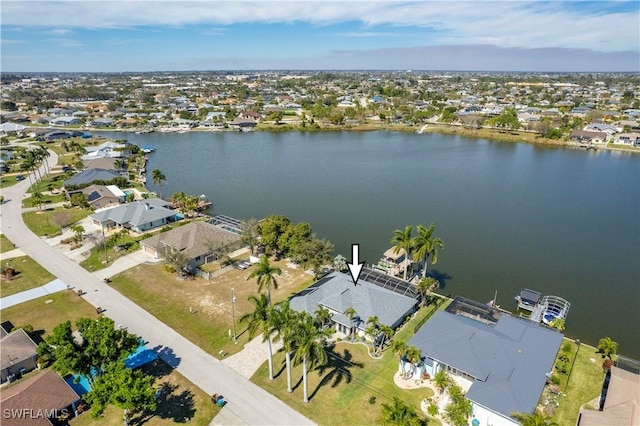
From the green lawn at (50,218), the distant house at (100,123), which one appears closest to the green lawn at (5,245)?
the green lawn at (50,218)

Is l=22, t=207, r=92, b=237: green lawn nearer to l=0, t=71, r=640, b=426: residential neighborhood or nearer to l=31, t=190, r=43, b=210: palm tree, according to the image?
l=0, t=71, r=640, b=426: residential neighborhood

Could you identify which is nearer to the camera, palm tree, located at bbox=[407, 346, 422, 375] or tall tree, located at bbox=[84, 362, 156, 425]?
tall tree, located at bbox=[84, 362, 156, 425]

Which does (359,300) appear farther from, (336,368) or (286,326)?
(286,326)

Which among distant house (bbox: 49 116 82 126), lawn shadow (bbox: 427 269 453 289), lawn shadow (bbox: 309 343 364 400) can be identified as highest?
distant house (bbox: 49 116 82 126)

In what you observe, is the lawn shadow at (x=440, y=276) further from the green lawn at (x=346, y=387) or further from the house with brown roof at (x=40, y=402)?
the house with brown roof at (x=40, y=402)

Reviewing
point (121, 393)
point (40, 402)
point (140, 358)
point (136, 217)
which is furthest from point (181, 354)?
point (136, 217)

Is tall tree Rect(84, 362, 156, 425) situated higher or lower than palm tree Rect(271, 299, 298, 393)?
lower

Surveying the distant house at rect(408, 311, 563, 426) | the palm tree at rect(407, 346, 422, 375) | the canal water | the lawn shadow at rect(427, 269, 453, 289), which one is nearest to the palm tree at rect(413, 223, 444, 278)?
the lawn shadow at rect(427, 269, 453, 289)

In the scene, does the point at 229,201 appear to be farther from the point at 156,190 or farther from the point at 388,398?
the point at 388,398
